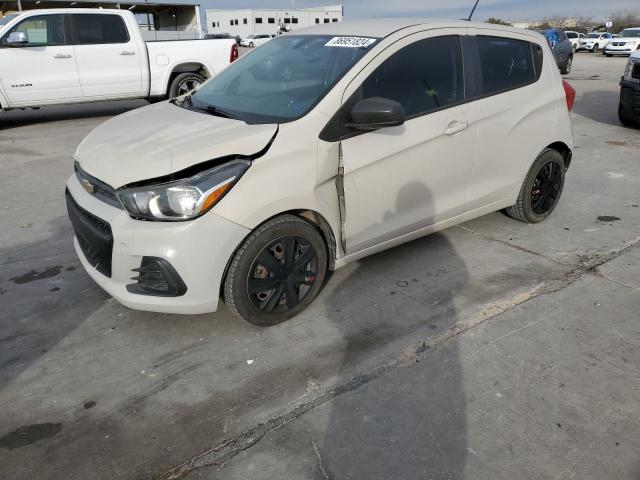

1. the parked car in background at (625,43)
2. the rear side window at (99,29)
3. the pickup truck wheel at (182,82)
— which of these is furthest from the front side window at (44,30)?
the parked car in background at (625,43)

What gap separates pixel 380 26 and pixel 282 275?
1.94 metres

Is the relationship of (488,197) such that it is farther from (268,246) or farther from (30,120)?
(30,120)

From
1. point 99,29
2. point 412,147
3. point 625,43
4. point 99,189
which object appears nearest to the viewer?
point 99,189

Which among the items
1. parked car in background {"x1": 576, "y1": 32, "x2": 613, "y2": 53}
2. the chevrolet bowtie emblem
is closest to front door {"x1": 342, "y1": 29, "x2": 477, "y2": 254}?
the chevrolet bowtie emblem

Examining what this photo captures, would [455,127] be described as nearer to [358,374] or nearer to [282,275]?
[282,275]

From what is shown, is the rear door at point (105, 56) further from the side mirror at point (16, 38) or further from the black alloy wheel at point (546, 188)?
the black alloy wheel at point (546, 188)

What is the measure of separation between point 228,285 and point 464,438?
146cm

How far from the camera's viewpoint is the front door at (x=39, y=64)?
880 centimetres

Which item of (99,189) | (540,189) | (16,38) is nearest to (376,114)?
(99,189)

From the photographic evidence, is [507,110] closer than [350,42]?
No

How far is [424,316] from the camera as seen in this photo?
3330mm

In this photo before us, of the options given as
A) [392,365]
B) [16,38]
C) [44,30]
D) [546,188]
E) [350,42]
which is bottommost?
[392,365]

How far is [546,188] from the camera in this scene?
4.71 metres

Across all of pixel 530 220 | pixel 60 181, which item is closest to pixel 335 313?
pixel 530 220
